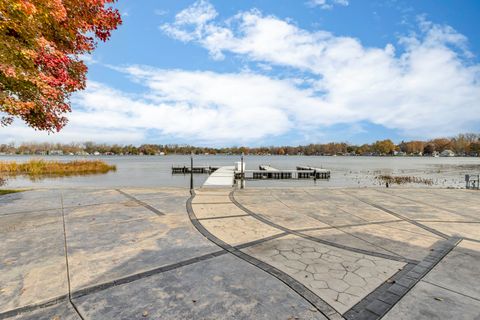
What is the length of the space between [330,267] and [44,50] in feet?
27.5

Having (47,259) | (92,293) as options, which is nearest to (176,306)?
(92,293)

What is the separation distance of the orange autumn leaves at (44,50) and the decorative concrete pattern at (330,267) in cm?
695

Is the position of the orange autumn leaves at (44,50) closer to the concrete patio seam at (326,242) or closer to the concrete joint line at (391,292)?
the concrete patio seam at (326,242)

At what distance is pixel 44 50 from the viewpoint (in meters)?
6.31

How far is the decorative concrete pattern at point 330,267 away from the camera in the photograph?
322cm

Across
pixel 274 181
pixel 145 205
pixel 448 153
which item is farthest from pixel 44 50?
pixel 448 153

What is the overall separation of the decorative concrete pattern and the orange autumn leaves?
22.8ft

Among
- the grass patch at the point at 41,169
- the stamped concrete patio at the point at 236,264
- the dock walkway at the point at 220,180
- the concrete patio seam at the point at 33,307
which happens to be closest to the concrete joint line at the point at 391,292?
the stamped concrete patio at the point at 236,264

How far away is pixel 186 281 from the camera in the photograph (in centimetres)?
345

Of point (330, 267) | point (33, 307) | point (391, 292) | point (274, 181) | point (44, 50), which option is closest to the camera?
point (33, 307)

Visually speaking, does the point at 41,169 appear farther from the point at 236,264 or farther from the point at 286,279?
the point at 286,279

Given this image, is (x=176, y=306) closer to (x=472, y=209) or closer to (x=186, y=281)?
(x=186, y=281)

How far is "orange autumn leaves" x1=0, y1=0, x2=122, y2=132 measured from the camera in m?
5.68

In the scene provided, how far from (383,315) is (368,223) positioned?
4367 mm
